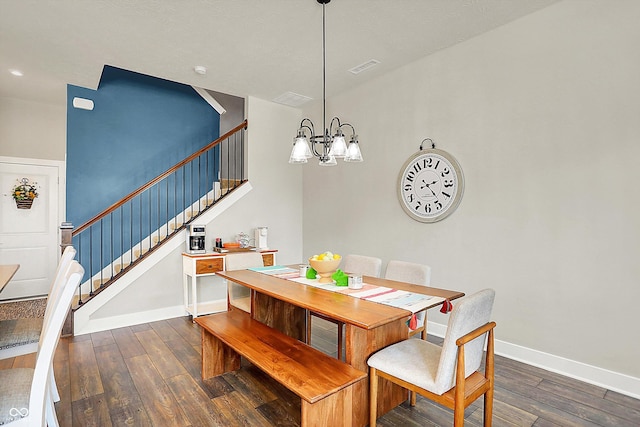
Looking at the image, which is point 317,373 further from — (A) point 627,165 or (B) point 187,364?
(A) point 627,165

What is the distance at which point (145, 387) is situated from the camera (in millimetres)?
2551

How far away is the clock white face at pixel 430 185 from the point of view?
11.1ft

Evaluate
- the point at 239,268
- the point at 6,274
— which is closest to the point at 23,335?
the point at 6,274

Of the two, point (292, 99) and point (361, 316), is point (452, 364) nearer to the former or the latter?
point (361, 316)

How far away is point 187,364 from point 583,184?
11.5 feet

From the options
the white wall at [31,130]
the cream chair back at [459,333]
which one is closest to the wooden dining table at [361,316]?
the cream chair back at [459,333]

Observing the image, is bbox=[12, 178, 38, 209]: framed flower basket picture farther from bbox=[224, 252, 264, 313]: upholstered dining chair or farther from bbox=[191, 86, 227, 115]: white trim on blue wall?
bbox=[224, 252, 264, 313]: upholstered dining chair

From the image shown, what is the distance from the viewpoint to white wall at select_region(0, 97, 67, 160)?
198 inches

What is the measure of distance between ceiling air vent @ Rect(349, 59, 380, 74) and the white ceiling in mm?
73

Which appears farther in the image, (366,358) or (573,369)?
(573,369)

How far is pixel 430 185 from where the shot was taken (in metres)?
3.59

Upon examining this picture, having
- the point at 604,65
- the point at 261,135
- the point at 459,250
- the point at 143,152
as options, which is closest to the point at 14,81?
the point at 143,152

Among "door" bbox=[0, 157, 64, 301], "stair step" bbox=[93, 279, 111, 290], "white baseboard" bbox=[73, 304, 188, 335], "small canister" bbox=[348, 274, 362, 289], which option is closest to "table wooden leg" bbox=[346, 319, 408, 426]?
"small canister" bbox=[348, 274, 362, 289]

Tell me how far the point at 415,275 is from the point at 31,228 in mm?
5623
